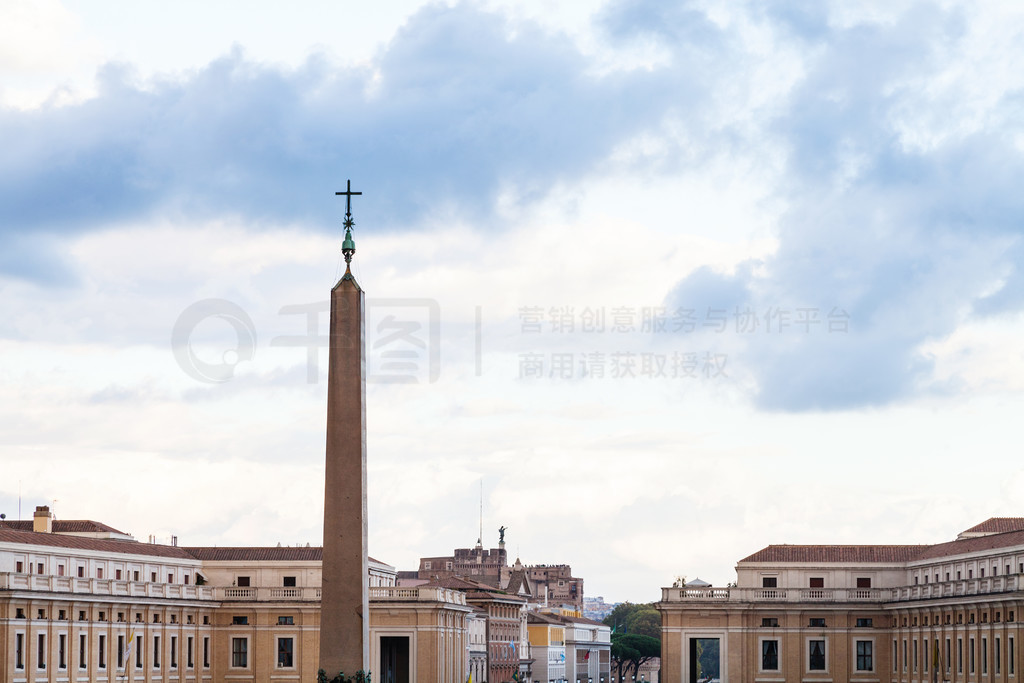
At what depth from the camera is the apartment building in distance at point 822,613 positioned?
108688 millimetres

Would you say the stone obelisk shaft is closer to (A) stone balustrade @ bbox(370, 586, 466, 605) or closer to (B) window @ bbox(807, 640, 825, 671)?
(A) stone balustrade @ bbox(370, 586, 466, 605)

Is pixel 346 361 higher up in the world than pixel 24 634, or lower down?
higher up

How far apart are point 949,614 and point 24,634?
165ft

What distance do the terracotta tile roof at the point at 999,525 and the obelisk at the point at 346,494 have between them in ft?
230

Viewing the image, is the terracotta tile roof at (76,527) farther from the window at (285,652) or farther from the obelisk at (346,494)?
the obelisk at (346,494)

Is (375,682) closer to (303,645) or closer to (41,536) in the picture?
(303,645)

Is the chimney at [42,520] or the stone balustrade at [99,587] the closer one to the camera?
the stone balustrade at [99,587]

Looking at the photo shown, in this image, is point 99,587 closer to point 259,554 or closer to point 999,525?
point 259,554

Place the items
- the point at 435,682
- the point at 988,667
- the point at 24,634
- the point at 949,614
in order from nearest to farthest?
the point at 24,634
the point at 988,667
the point at 949,614
the point at 435,682

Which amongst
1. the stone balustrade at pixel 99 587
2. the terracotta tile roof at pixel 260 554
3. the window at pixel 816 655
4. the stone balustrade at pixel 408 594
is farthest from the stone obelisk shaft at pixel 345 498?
the window at pixel 816 655

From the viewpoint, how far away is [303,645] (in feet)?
358

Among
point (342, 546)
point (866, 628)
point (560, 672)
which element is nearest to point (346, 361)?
point (342, 546)

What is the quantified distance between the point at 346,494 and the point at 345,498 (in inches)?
4.3

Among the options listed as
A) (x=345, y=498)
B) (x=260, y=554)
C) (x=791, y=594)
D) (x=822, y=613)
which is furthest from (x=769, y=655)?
(x=345, y=498)
